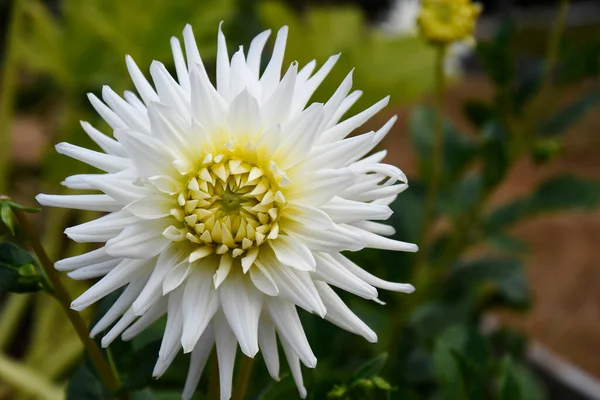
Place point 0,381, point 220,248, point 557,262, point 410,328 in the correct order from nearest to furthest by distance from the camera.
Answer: point 220,248, point 410,328, point 0,381, point 557,262

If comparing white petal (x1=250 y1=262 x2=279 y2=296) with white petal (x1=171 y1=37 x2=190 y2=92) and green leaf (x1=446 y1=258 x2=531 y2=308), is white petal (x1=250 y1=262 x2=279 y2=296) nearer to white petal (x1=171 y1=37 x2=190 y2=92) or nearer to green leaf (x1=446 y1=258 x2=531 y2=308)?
white petal (x1=171 y1=37 x2=190 y2=92)

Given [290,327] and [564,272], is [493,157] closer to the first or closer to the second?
[290,327]

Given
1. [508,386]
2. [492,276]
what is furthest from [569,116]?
[508,386]

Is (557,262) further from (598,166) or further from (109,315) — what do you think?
(109,315)

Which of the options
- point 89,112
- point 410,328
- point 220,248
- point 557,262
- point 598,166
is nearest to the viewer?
point 220,248

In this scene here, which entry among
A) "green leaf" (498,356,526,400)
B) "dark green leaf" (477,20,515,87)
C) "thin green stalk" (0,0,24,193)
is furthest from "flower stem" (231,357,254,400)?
"thin green stalk" (0,0,24,193)

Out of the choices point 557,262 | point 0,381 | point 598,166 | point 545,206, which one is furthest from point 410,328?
point 598,166

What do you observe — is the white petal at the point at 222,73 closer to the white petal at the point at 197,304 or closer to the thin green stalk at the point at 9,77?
the white petal at the point at 197,304
